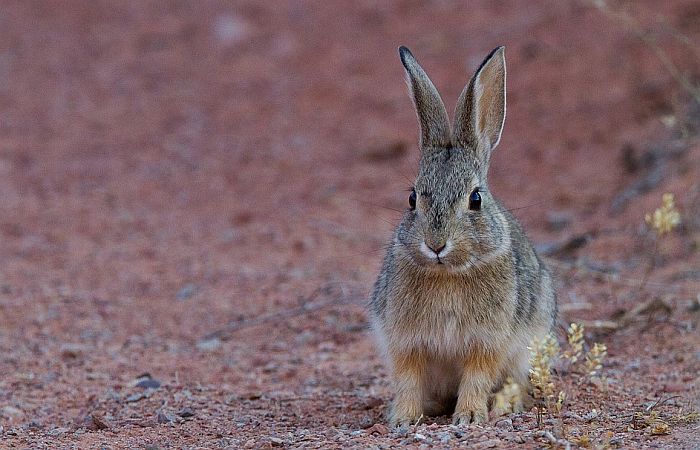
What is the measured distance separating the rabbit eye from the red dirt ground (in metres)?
0.52

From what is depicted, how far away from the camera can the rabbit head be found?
5.30 m

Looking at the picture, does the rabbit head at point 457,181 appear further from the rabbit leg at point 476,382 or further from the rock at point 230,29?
the rock at point 230,29

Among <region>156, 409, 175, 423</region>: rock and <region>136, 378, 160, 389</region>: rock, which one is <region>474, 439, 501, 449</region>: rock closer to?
<region>156, 409, 175, 423</region>: rock

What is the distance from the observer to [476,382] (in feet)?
18.1

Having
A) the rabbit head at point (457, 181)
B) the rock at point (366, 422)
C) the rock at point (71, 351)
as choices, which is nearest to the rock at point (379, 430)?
the rock at point (366, 422)

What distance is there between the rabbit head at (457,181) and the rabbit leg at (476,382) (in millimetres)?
499

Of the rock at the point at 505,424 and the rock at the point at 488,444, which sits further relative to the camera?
the rock at the point at 505,424

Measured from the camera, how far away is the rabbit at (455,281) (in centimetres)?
538

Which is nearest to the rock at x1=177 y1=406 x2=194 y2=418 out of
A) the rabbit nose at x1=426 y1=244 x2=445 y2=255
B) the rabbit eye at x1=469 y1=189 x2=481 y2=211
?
the rabbit nose at x1=426 y1=244 x2=445 y2=255

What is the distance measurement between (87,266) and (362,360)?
3.21 meters

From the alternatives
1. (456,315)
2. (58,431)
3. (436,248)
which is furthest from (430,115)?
(58,431)

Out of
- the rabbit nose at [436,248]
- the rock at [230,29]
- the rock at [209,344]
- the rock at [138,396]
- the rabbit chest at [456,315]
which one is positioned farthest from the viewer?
the rock at [230,29]

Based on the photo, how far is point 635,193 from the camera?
9.85 meters

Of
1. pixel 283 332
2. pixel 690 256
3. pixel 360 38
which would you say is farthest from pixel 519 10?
pixel 283 332
